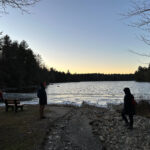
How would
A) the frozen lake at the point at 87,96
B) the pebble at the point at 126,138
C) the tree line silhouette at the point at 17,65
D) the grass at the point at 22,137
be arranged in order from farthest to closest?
the tree line silhouette at the point at 17,65 < the frozen lake at the point at 87,96 < the pebble at the point at 126,138 < the grass at the point at 22,137

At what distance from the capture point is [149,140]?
20.4 feet

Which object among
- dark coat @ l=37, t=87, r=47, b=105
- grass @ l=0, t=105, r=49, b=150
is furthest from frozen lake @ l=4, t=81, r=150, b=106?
grass @ l=0, t=105, r=49, b=150

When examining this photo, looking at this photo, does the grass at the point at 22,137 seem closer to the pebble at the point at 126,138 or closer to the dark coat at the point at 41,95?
the dark coat at the point at 41,95

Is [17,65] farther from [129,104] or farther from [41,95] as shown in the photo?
[129,104]

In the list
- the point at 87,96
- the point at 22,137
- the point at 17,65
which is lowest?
the point at 87,96

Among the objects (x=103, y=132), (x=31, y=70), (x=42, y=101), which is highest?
(x=31, y=70)

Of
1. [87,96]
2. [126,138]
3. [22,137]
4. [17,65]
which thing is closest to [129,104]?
[126,138]

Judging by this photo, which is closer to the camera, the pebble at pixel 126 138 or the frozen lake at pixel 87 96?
the pebble at pixel 126 138

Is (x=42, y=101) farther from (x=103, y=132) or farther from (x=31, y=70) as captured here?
(x=31, y=70)

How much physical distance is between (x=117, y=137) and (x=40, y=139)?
299 cm

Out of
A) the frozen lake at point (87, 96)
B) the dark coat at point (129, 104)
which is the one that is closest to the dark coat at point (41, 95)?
the dark coat at point (129, 104)

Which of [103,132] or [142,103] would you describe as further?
[142,103]

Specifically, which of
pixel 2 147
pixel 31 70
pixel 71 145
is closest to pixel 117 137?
pixel 71 145

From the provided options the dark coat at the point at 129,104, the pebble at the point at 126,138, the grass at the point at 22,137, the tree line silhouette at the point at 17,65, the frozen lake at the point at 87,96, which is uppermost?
the tree line silhouette at the point at 17,65
